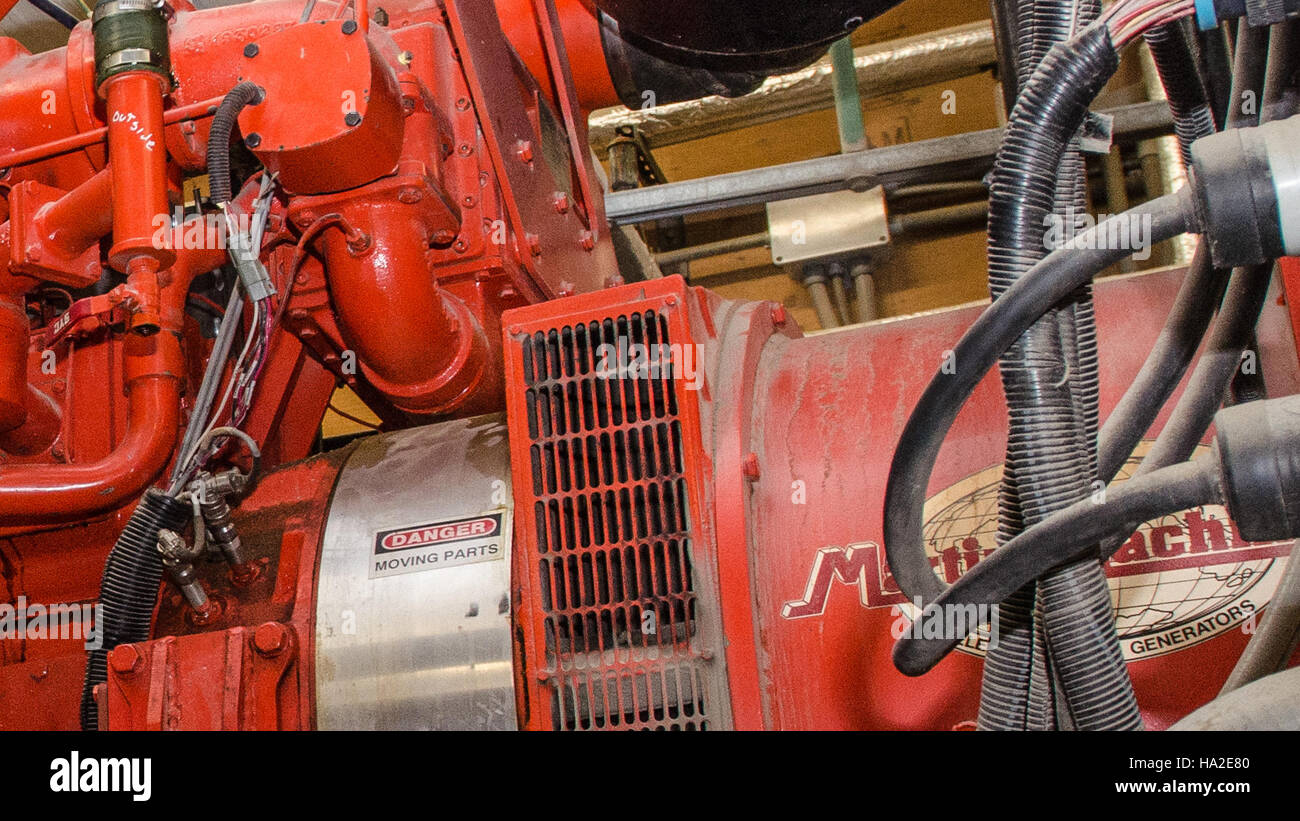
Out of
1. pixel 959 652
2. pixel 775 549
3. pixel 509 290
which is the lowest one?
pixel 959 652

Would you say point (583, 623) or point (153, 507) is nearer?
point (583, 623)

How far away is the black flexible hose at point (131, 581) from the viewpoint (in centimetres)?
175

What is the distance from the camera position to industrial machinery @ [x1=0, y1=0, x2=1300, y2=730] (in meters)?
1.07

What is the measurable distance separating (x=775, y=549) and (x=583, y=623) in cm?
29

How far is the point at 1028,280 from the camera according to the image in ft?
3.33

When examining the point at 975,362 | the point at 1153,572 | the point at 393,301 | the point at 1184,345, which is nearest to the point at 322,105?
the point at 393,301

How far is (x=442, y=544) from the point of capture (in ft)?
5.68

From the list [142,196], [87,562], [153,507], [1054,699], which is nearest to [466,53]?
[142,196]

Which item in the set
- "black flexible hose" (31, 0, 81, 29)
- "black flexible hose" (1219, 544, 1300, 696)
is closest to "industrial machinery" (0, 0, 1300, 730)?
"black flexible hose" (1219, 544, 1300, 696)

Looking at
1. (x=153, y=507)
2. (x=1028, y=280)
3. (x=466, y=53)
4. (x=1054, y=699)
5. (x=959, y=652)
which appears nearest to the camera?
(x=1028, y=280)

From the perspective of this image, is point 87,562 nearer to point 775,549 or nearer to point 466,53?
Result: point 466,53
